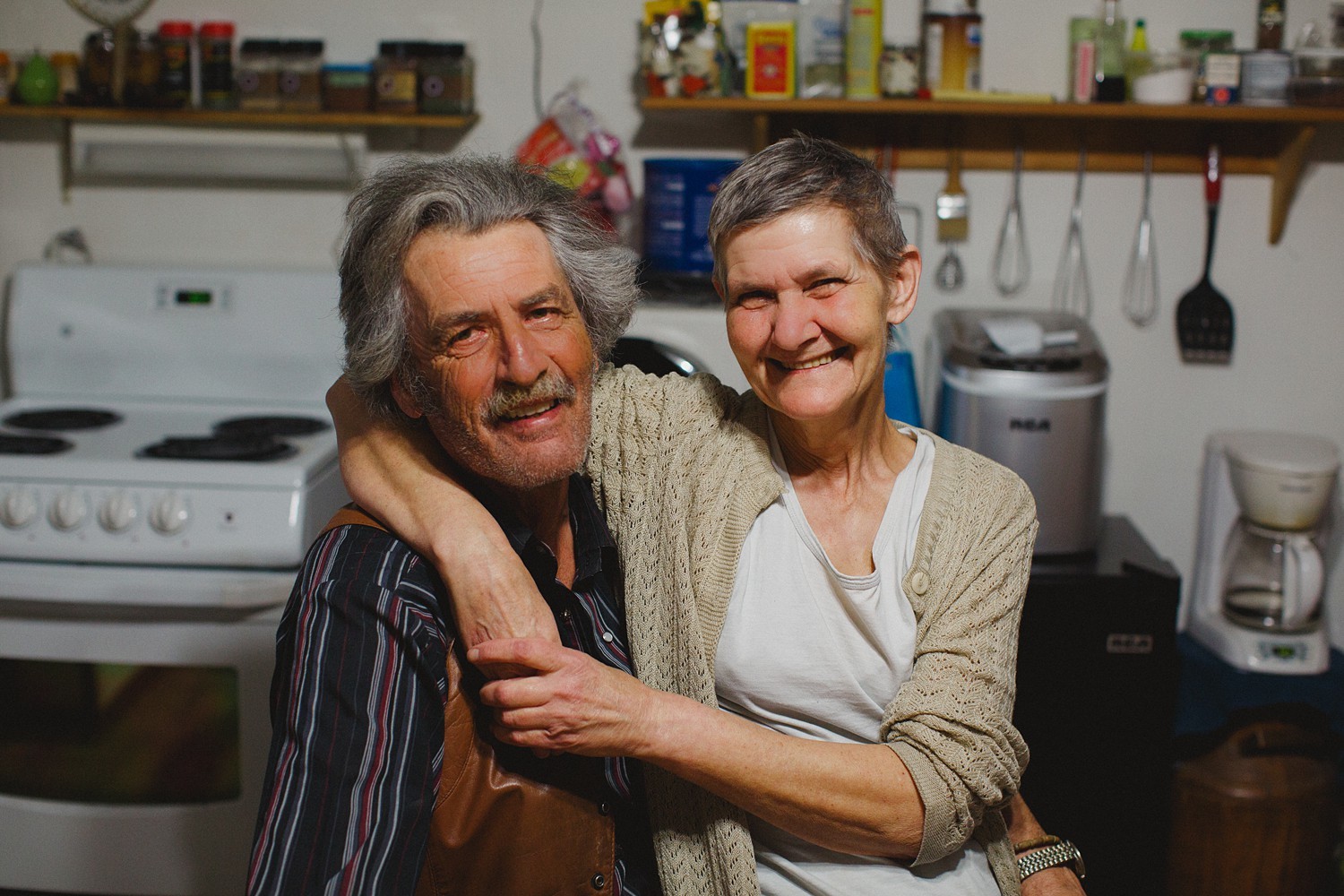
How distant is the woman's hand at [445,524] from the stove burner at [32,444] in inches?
42.6

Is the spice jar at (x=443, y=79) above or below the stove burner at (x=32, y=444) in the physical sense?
above

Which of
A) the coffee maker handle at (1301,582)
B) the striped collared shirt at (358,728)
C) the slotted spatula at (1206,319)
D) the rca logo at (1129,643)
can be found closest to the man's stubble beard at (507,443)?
the striped collared shirt at (358,728)

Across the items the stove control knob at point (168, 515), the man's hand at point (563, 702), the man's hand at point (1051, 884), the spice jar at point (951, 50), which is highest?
the spice jar at point (951, 50)

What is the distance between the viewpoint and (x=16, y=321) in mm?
2443

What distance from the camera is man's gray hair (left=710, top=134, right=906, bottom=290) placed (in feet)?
3.70

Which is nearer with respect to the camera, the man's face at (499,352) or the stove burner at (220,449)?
the man's face at (499,352)

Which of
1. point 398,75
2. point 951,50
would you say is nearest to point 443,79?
point 398,75

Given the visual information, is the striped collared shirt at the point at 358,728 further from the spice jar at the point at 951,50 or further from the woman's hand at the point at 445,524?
the spice jar at the point at 951,50

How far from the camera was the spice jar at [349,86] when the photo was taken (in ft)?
8.04

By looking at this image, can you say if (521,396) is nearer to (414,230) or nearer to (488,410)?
(488,410)

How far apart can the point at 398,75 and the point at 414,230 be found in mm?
1523

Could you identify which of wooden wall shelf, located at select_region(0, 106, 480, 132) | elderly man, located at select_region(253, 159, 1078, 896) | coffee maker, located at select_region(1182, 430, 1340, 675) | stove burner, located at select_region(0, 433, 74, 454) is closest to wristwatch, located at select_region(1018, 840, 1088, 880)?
elderly man, located at select_region(253, 159, 1078, 896)

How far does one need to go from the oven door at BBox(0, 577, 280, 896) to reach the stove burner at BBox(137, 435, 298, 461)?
0.27 meters

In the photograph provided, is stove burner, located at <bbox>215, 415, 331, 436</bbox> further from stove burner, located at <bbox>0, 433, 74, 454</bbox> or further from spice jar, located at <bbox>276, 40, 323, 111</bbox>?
spice jar, located at <bbox>276, 40, 323, 111</bbox>
